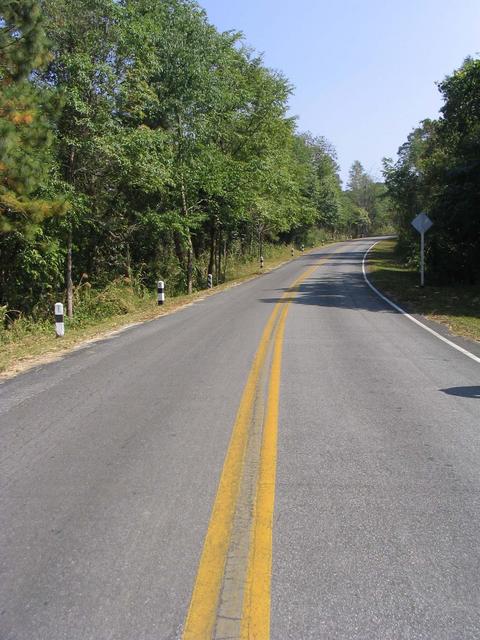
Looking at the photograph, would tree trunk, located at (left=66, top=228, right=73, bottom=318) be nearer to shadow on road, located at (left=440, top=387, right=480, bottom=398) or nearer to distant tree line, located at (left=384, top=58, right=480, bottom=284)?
distant tree line, located at (left=384, top=58, right=480, bottom=284)

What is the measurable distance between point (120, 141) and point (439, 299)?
11.9 meters

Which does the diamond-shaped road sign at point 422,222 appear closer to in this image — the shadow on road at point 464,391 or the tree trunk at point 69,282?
the tree trunk at point 69,282

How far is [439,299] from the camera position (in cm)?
1948

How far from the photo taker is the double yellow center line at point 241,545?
2736 mm

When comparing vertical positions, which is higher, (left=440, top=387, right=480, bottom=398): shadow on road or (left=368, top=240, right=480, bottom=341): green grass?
(left=368, top=240, right=480, bottom=341): green grass

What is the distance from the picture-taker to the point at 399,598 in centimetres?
286

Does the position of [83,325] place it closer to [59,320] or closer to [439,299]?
[59,320]

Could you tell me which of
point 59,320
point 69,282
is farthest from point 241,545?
point 69,282

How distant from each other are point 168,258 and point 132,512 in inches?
1052

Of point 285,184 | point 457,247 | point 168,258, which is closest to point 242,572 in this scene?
point 457,247

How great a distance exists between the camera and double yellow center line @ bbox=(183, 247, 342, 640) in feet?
8.98

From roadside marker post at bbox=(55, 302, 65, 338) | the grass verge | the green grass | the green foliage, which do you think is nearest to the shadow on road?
the green grass

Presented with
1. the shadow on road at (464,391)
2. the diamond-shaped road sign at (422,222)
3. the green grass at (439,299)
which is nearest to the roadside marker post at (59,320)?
the shadow on road at (464,391)

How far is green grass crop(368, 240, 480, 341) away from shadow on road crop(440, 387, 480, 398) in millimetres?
5081
